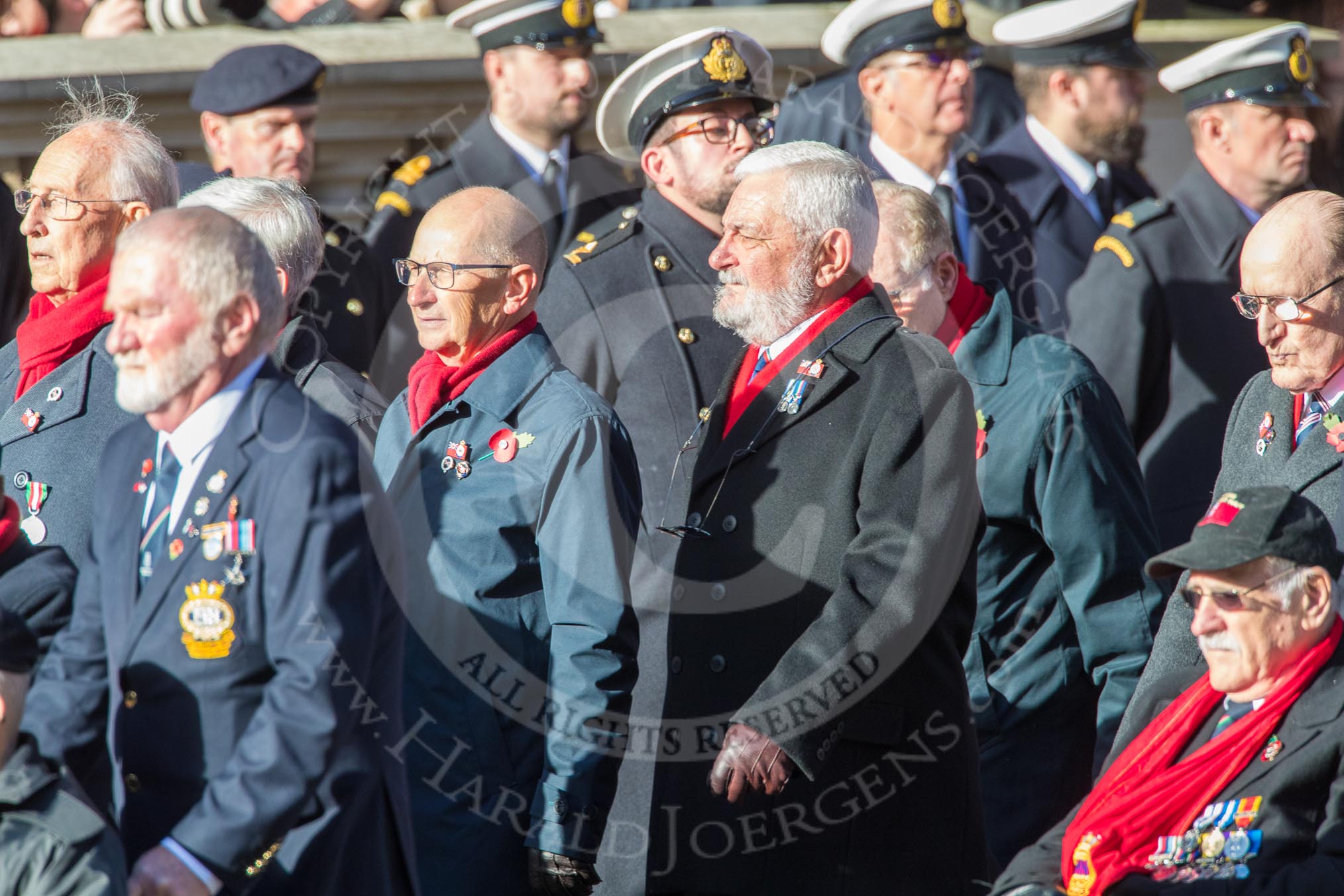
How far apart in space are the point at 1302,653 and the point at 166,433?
2234mm

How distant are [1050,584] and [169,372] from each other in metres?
2.50

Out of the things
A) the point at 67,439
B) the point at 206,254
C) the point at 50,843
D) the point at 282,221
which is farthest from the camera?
the point at 282,221

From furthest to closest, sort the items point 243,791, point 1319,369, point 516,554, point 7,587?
point 1319,369
point 516,554
point 7,587
point 243,791

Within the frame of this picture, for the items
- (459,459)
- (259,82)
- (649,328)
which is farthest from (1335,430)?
(259,82)

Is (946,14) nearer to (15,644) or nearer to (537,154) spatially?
(537,154)

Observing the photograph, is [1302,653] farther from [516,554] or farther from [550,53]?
[550,53]

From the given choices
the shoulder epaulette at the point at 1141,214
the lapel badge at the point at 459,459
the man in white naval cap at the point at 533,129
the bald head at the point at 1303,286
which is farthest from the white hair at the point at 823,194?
the man in white naval cap at the point at 533,129

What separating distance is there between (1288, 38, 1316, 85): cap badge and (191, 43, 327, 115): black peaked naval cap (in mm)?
3413

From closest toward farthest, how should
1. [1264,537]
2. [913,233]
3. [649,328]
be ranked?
[1264,537], [913,233], [649,328]

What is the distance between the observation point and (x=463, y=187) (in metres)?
6.45

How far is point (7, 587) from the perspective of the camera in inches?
142

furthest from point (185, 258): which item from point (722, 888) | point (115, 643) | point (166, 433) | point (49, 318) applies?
point (722, 888)

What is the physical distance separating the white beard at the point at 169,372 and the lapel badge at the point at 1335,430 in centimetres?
257

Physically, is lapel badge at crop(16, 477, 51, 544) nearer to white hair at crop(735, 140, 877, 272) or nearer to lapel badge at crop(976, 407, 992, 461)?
white hair at crop(735, 140, 877, 272)
